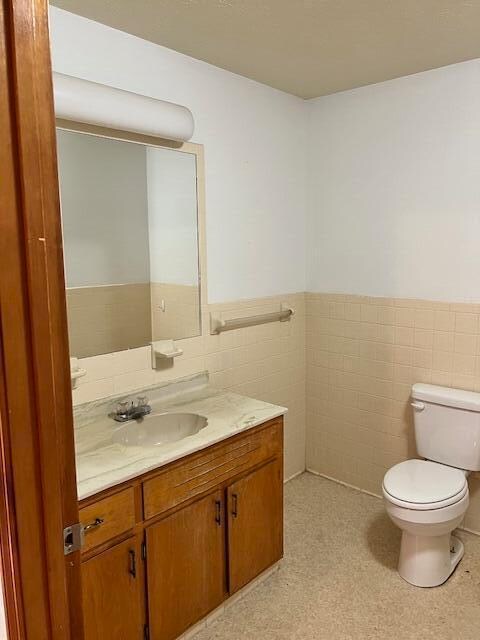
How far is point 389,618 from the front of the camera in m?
2.05

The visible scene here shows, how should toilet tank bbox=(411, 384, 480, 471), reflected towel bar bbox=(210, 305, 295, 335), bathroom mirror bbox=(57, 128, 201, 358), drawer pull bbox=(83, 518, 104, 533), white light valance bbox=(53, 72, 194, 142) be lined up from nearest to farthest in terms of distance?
drawer pull bbox=(83, 518, 104, 533), white light valance bbox=(53, 72, 194, 142), bathroom mirror bbox=(57, 128, 201, 358), toilet tank bbox=(411, 384, 480, 471), reflected towel bar bbox=(210, 305, 295, 335)

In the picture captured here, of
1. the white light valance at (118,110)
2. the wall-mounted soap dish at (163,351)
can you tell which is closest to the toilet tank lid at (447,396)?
the wall-mounted soap dish at (163,351)

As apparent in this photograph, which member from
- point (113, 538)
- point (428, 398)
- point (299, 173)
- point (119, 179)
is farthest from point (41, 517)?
point (299, 173)

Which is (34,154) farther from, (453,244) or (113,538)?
(453,244)

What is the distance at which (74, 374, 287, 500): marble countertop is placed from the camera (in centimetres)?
163

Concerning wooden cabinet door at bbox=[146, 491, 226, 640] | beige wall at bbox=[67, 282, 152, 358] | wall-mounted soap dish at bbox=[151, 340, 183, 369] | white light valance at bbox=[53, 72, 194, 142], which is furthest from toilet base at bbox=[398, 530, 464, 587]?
white light valance at bbox=[53, 72, 194, 142]

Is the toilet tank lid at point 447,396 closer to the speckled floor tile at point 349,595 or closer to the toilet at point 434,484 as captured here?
the toilet at point 434,484

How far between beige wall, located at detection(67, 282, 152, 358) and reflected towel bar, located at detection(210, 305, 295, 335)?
38 centimetres

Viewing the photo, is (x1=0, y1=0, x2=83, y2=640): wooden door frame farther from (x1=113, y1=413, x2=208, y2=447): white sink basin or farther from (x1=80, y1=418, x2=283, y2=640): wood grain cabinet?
(x1=113, y1=413, x2=208, y2=447): white sink basin

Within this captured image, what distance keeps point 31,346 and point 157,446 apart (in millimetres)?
1261

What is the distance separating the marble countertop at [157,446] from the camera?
163 cm

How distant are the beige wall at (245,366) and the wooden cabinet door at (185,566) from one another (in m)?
0.64

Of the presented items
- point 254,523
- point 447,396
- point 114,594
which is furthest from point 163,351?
point 447,396

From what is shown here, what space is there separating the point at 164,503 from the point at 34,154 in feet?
4.52
